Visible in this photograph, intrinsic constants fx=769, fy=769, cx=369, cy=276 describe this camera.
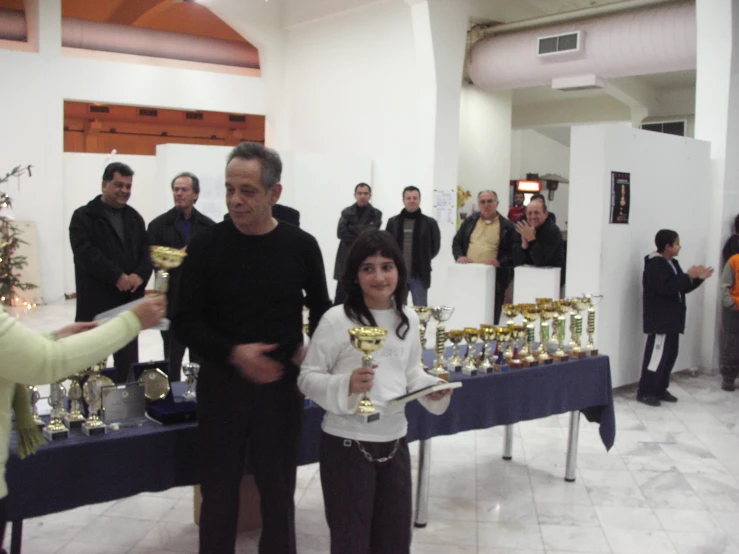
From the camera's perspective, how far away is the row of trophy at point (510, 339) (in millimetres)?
3309

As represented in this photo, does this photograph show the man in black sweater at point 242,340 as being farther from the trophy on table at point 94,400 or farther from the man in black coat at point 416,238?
the man in black coat at point 416,238

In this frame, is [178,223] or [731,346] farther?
[731,346]

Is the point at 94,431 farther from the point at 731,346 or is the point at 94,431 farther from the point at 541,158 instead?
the point at 541,158

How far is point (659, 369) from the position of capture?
18.7ft

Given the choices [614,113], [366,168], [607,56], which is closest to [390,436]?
[607,56]

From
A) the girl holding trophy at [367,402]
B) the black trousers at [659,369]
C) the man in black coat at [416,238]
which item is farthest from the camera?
the man in black coat at [416,238]

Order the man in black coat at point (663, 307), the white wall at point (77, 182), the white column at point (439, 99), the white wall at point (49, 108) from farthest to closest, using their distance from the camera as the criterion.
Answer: the white wall at point (77, 182) < the white wall at point (49, 108) < the white column at point (439, 99) < the man in black coat at point (663, 307)

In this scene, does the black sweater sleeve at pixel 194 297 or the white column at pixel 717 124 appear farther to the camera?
the white column at pixel 717 124

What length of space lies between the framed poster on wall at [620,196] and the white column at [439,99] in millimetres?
3742

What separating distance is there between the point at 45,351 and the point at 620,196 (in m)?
4.90

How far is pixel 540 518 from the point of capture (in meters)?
3.46

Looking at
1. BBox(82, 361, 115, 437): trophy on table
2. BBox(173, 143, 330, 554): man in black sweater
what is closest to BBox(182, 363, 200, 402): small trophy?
BBox(82, 361, 115, 437): trophy on table

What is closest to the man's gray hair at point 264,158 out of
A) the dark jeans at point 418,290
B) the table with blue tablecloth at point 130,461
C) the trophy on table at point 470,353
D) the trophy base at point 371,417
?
the trophy base at point 371,417

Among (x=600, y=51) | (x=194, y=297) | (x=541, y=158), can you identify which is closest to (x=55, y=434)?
(x=194, y=297)
